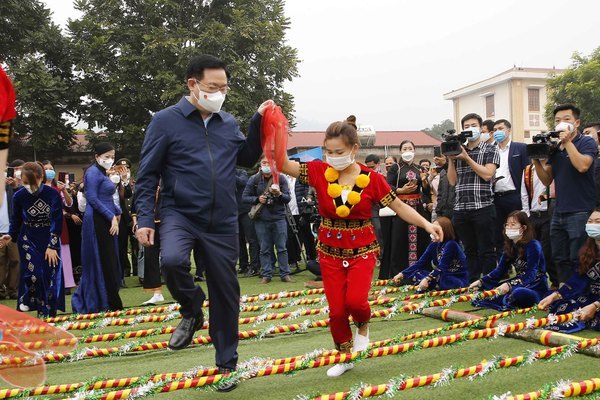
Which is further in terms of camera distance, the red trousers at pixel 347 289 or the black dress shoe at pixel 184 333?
the red trousers at pixel 347 289

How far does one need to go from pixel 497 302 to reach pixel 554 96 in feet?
101

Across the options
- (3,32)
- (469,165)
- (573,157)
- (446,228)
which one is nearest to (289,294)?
(446,228)

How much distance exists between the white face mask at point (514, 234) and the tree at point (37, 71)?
18105mm

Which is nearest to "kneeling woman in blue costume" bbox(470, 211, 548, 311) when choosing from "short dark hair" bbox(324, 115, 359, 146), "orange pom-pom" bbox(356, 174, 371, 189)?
"orange pom-pom" bbox(356, 174, 371, 189)

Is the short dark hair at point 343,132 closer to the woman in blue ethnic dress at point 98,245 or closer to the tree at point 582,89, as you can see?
the woman in blue ethnic dress at point 98,245

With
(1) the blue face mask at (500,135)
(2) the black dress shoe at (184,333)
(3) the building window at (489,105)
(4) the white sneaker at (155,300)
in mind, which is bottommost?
(4) the white sneaker at (155,300)

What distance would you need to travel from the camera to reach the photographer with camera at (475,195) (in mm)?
6629

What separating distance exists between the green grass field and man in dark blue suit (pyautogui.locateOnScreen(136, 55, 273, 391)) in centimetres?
42

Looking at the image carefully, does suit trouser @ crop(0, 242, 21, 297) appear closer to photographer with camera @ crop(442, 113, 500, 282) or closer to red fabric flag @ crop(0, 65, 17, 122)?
photographer with camera @ crop(442, 113, 500, 282)

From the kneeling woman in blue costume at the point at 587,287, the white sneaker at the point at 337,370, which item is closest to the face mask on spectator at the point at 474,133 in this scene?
the kneeling woman in blue costume at the point at 587,287

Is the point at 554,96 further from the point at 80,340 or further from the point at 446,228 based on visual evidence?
the point at 80,340

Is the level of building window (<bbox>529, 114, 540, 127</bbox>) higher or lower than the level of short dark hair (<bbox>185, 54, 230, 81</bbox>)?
higher

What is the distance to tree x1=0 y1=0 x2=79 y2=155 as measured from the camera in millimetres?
20375

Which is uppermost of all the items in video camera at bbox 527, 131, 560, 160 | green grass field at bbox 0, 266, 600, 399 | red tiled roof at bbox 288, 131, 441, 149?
red tiled roof at bbox 288, 131, 441, 149
